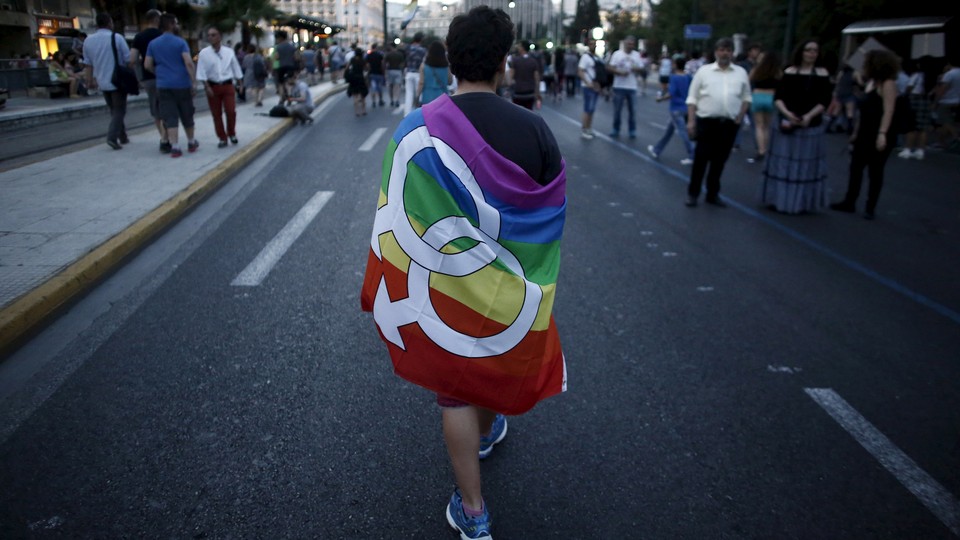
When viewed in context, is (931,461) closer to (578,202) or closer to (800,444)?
(800,444)

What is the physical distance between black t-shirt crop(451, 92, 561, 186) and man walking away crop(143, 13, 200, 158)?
8.37 meters

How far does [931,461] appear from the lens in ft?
9.82

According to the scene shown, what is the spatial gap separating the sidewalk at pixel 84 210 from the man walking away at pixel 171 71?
24.7 inches

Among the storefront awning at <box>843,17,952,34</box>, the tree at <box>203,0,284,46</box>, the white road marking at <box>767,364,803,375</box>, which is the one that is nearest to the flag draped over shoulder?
the white road marking at <box>767,364,803,375</box>

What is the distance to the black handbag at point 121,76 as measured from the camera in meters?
9.82

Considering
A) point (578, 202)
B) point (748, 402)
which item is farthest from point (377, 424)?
point (578, 202)

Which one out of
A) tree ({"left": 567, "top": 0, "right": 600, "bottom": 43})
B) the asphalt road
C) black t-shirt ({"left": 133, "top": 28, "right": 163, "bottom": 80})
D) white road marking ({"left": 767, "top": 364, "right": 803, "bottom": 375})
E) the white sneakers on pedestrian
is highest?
tree ({"left": 567, "top": 0, "right": 600, "bottom": 43})

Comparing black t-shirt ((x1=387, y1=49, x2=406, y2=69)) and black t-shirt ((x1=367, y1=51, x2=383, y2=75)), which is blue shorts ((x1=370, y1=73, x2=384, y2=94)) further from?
black t-shirt ((x1=387, y1=49, x2=406, y2=69))

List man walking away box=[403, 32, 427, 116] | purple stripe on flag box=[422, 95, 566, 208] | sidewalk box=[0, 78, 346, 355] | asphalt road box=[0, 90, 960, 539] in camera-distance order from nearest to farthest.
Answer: purple stripe on flag box=[422, 95, 566, 208] → asphalt road box=[0, 90, 960, 539] → sidewalk box=[0, 78, 346, 355] → man walking away box=[403, 32, 427, 116]

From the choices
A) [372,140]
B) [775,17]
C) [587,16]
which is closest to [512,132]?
[372,140]

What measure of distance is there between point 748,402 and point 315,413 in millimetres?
2082

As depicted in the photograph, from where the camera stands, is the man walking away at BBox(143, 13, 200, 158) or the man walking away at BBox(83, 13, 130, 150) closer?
the man walking away at BBox(143, 13, 200, 158)

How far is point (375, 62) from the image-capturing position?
762 inches

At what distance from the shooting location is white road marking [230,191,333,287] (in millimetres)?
5242
